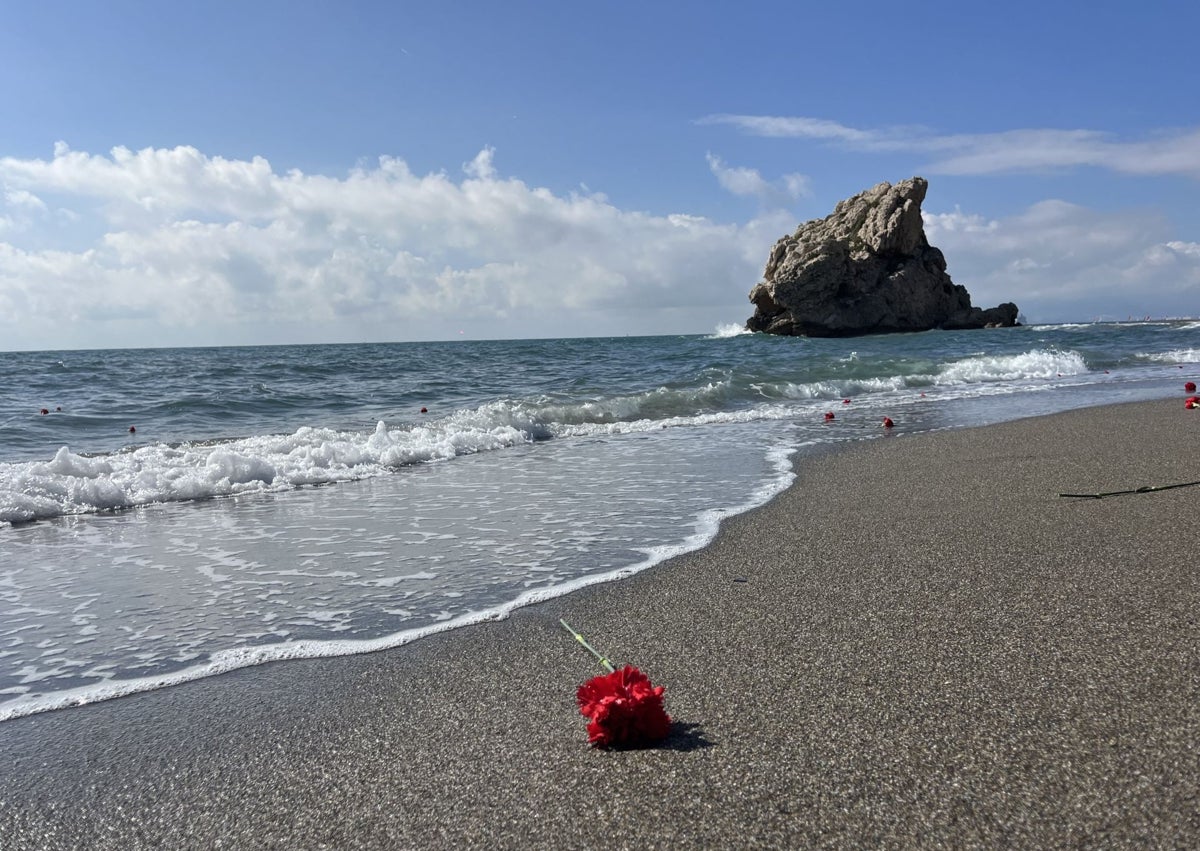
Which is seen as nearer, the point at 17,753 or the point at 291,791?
the point at 291,791

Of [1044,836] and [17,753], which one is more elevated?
[1044,836]

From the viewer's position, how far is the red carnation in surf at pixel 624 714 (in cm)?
284

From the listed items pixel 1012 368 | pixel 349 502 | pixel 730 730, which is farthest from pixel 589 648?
pixel 1012 368

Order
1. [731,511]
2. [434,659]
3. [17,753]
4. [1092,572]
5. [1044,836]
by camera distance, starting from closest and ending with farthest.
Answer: [1044,836] < [17,753] < [434,659] < [1092,572] < [731,511]

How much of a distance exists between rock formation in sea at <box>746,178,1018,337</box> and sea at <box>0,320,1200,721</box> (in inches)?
1765

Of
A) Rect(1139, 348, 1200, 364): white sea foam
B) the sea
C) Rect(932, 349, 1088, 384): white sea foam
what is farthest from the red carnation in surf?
Rect(1139, 348, 1200, 364): white sea foam

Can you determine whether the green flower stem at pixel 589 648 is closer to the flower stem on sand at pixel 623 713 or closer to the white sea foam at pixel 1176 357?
the flower stem on sand at pixel 623 713

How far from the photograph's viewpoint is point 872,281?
65.8 m

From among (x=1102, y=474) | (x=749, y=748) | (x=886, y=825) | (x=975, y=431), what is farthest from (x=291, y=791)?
(x=975, y=431)

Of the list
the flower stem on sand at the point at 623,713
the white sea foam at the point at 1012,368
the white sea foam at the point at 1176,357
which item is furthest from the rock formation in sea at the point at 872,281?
the flower stem on sand at the point at 623,713

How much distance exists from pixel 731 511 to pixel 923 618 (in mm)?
3227

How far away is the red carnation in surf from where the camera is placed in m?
2.84

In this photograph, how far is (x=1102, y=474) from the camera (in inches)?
305

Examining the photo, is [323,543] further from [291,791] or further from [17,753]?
[291,791]
